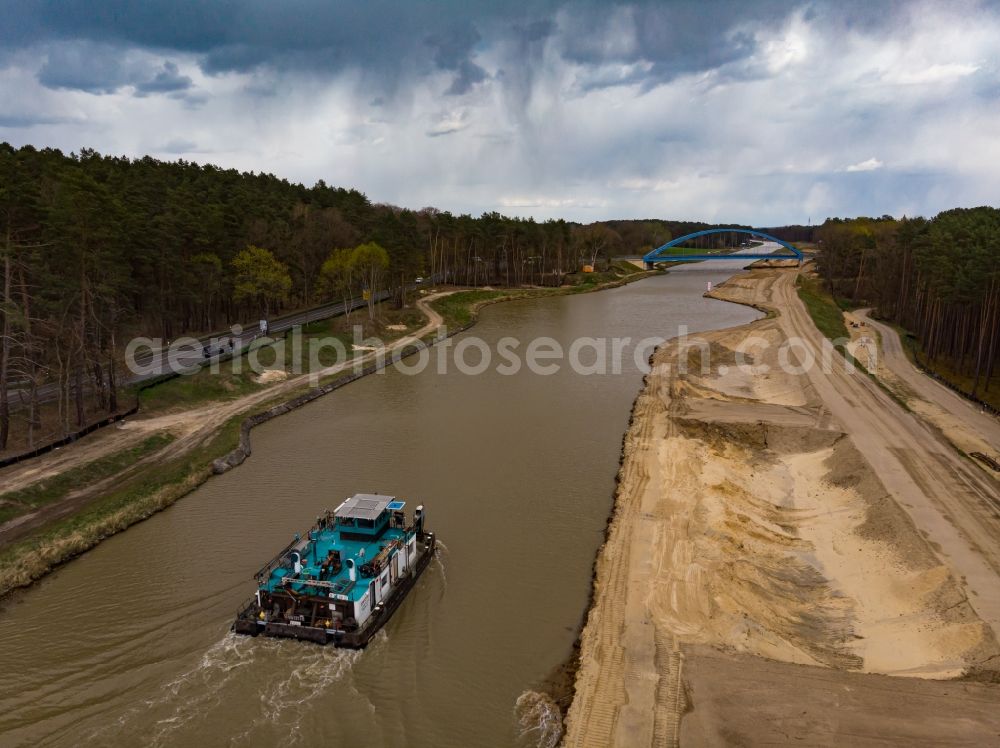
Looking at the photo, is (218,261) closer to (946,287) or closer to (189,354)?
(189,354)

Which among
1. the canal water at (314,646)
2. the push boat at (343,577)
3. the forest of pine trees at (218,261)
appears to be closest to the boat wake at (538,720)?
the canal water at (314,646)

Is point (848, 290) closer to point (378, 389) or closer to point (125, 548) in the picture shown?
point (378, 389)

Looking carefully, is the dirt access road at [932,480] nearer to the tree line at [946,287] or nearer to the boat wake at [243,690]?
the tree line at [946,287]

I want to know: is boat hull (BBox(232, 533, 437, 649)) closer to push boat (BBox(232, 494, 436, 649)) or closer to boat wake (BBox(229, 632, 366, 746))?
push boat (BBox(232, 494, 436, 649))

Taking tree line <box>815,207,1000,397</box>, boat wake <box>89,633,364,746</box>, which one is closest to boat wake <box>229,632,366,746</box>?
boat wake <box>89,633,364,746</box>

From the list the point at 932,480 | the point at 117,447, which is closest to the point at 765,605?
the point at 932,480

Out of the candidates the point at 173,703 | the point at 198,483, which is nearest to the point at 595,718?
the point at 173,703
